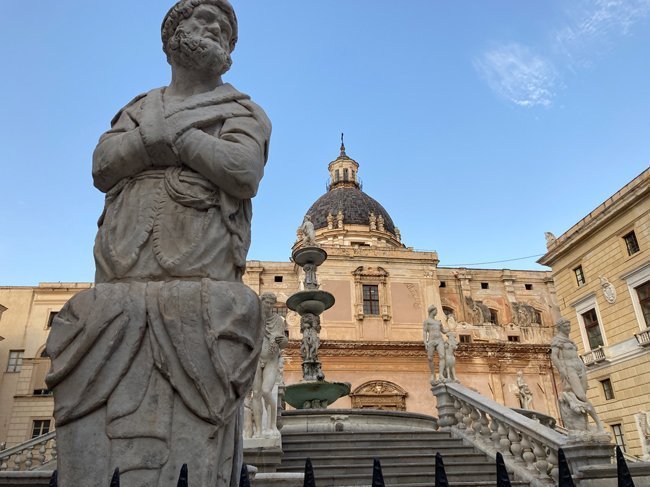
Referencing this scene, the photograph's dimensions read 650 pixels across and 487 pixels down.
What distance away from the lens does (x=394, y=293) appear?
→ 116 ft

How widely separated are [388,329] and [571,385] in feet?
84.3

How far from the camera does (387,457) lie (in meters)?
8.31

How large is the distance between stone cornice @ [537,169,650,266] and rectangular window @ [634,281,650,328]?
11.8ft

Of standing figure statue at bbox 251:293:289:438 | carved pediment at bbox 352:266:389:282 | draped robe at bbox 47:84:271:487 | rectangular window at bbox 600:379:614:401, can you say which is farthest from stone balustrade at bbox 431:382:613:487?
carved pediment at bbox 352:266:389:282

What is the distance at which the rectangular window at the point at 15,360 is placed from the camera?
105 feet

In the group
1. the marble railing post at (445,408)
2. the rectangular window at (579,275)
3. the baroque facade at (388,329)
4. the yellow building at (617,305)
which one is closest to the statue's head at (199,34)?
the marble railing post at (445,408)

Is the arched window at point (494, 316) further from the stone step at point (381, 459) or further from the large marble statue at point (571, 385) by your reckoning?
the stone step at point (381, 459)

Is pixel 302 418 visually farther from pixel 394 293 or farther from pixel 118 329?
pixel 394 293

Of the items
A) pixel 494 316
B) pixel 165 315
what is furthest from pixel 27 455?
pixel 494 316

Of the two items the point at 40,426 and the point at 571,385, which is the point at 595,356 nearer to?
the point at 571,385

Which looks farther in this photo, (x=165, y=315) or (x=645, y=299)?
(x=645, y=299)

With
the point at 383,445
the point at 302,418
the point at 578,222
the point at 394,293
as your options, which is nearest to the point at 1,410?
the point at 394,293

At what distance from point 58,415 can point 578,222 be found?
2868 centimetres

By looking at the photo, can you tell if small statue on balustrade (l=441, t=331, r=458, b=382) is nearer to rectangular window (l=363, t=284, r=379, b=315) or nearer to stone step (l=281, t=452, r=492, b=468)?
stone step (l=281, t=452, r=492, b=468)
